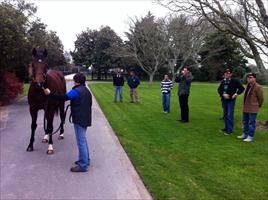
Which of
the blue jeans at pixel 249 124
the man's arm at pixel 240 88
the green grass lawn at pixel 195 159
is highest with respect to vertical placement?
the man's arm at pixel 240 88

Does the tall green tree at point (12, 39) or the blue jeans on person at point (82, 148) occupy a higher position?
the tall green tree at point (12, 39)

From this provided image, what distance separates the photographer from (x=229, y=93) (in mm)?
11938

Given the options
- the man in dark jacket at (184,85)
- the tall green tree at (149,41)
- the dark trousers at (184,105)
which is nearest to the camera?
the man in dark jacket at (184,85)

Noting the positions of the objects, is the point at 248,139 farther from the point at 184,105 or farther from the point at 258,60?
the point at 184,105

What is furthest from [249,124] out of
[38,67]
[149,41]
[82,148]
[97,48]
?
[97,48]

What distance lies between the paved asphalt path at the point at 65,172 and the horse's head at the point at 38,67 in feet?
5.48

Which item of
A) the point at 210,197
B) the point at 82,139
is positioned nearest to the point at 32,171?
the point at 82,139

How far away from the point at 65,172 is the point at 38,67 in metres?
2.27

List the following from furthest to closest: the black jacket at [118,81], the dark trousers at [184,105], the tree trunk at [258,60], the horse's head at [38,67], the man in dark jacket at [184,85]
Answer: the black jacket at [118,81]
the dark trousers at [184,105]
the man in dark jacket at [184,85]
the tree trunk at [258,60]
the horse's head at [38,67]

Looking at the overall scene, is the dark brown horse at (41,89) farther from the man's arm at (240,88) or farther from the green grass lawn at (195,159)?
the man's arm at (240,88)

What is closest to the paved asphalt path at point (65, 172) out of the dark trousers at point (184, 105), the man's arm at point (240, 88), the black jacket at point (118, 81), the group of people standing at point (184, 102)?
the group of people standing at point (184, 102)

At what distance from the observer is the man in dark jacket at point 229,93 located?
39.1 ft

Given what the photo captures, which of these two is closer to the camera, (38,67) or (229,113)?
(38,67)

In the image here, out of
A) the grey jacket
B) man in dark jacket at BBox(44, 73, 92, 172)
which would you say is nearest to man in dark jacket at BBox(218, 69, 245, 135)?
the grey jacket
